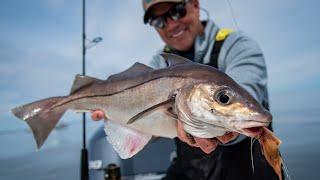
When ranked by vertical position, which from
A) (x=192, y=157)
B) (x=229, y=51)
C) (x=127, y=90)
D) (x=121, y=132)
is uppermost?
(x=229, y=51)

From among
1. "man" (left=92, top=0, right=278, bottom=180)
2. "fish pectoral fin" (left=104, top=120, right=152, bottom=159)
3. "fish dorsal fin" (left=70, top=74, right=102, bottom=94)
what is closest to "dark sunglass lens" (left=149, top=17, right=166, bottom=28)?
"man" (left=92, top=0, right=278, bottom=180)

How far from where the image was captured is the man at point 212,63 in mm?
3686

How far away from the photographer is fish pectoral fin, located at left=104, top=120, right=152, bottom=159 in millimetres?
2812

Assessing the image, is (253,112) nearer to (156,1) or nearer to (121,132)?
(121,132)

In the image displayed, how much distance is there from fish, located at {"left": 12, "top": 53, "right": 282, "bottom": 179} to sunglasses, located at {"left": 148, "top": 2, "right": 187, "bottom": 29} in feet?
5.60

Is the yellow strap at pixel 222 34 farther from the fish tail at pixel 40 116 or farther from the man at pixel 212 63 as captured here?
the fish tail at pixel 40 116

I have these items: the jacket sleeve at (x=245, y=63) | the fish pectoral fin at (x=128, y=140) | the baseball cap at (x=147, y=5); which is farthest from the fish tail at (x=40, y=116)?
the baseball cap at (x=147, y=5)

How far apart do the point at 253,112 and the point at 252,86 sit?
1566 millimetres

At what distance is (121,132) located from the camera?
2865mm

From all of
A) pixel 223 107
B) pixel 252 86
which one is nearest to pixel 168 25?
pixel 252 86

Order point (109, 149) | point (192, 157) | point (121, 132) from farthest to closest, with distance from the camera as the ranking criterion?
point (109, 149) < point (192, 157) < point (121, 132)

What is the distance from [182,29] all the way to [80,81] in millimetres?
1867

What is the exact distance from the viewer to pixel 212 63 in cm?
407

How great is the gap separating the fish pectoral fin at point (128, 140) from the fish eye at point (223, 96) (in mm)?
815
